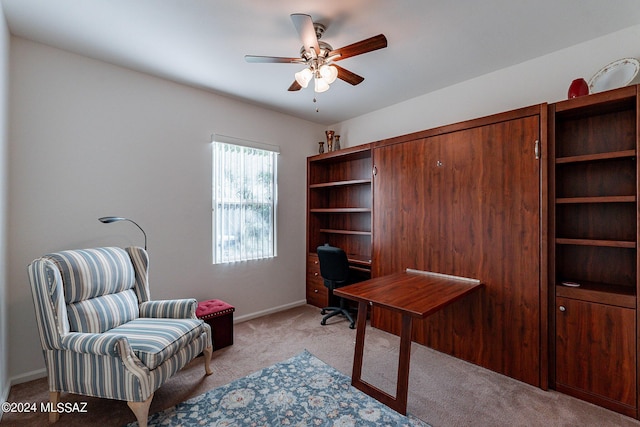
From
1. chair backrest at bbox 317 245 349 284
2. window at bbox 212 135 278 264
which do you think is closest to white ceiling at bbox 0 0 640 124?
window at bbox 212 135 278 264

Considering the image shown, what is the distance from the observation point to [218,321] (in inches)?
110

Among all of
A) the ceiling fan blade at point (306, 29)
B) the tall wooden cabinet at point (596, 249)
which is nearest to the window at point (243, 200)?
the ceiling fan blade at point (306, 29)

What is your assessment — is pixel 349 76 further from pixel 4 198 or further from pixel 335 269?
pixel 4 198

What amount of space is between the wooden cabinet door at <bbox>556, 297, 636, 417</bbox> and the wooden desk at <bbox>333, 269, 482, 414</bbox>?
0.65 metres

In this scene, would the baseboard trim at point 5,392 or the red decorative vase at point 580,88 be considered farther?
the red decorative vase at point 580,88

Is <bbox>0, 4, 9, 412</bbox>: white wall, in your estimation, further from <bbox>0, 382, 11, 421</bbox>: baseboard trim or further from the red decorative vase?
the red decorative vase

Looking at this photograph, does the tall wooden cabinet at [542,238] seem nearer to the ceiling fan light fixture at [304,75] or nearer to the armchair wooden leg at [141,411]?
the ceiling fan light fixture at [304,75]

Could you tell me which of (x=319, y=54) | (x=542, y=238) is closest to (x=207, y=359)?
(x=319, y=54)

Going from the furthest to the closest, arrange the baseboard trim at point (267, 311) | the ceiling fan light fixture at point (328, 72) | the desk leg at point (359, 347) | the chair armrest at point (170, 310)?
the baseboard trim at point (267, 311), the chair armrest at point (170, 310), the desk leg at point (359, 347), the ceiling fan light fixture at point (328, 72)

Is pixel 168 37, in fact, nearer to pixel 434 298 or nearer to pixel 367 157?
pixel 367 157

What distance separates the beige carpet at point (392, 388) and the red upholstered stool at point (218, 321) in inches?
3.9

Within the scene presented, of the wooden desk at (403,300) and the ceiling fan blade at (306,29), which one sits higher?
the ceiling fan blade at (306,29)

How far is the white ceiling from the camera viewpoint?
6.31 ft

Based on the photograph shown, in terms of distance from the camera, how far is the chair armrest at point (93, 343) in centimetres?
168
